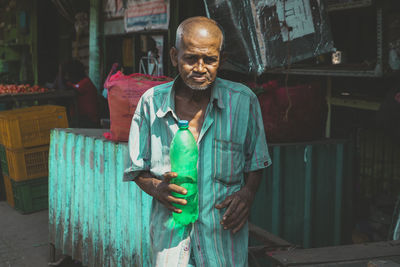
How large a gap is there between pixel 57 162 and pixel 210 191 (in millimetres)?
2655

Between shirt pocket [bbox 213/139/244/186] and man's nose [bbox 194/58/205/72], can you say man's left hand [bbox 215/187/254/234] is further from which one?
man's nose [bbox 194/58/205/72]

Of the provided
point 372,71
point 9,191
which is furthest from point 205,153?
point 9,191

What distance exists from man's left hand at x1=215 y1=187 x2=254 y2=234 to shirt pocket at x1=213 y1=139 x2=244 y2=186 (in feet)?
0.27

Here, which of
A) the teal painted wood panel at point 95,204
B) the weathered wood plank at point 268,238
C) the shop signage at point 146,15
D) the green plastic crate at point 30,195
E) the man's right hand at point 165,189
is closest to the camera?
the man's right hand at point 165,189

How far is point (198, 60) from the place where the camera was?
1909 mm

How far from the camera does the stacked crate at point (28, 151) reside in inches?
232

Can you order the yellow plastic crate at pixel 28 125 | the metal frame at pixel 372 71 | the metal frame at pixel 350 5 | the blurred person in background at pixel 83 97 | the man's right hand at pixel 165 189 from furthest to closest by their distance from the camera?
1. the blurred person in background at pixel 83 97
2. the yellow plastic crate at pixel 28 125
3. the metal frame at pixel 350 5
4. the metal frame at pixel 372 71
5. the man's right hand at pixel 165 189

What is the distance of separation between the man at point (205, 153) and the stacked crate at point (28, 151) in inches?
170

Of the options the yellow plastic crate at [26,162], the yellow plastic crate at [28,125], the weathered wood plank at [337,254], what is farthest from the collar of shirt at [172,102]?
the yellow plastic crate at [26,162]

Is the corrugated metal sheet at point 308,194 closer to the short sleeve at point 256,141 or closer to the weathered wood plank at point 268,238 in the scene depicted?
the weathered wood plank at point 268,238

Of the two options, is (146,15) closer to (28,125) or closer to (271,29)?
(28,125)

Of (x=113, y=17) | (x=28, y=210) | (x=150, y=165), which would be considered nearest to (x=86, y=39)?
(x=113, y=17)

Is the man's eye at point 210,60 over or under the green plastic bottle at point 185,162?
over

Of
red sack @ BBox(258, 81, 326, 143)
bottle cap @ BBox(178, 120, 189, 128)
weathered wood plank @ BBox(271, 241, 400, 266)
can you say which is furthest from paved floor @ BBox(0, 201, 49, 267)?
bottle cap @ BBox(178, 120, 189, 128)
